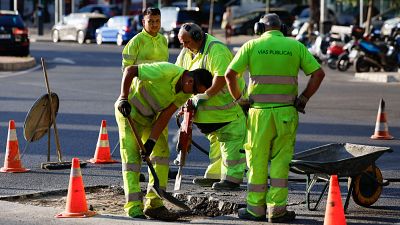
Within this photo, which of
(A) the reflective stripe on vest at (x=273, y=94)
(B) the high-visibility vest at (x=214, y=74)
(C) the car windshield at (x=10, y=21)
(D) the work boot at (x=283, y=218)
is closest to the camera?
(D) the work boot at (x=283, y=218)

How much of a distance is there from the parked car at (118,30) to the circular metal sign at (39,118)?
36.4 m

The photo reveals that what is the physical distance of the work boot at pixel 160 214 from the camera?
33.4ft

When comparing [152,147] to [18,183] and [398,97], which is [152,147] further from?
[398,97]

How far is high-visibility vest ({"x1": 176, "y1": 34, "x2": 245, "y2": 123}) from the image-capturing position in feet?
38.3

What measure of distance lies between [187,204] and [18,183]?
7.37 ft

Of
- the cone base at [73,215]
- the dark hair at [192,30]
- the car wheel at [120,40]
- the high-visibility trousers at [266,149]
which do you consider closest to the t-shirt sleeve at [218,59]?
the dark hair at [192,30]

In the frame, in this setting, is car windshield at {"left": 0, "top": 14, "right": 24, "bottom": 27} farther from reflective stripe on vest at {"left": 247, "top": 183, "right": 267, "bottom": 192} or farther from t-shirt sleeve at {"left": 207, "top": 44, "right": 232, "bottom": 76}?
reflective stripe on vest at {"left": 247, "top": 183, "right": 267, "bottom": 192}

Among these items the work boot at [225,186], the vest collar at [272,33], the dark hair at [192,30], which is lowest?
the work boot at [225,186]

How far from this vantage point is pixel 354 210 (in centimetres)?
1068

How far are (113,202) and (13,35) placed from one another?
85.7 feet

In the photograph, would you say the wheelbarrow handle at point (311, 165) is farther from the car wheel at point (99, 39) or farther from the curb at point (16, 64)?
the car wheel at point (99, 39)

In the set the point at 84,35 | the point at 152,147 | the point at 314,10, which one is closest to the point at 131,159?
the point at 152,147

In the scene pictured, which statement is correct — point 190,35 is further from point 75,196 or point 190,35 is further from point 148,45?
point 75,196

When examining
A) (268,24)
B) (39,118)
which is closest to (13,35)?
(39,118)
